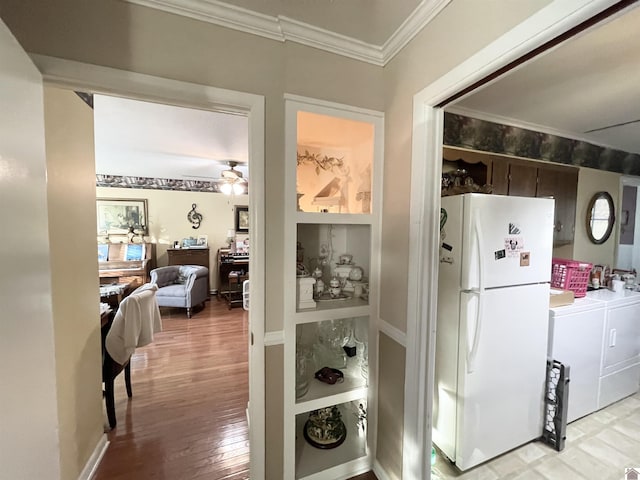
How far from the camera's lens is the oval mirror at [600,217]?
2639 mm

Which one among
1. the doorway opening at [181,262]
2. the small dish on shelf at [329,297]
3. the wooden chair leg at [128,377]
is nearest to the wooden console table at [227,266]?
the doorway opening at [181,262]

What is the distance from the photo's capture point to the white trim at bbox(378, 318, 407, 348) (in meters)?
1.30

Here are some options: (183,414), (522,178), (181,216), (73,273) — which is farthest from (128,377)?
(181,216)

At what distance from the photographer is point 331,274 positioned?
1.78 metres

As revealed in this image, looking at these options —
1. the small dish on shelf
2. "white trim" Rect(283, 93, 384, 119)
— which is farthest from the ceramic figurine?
"white trim" Rect(283, 93, 384, 119)

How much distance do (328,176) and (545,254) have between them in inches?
60.1

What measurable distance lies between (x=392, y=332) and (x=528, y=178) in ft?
6.19

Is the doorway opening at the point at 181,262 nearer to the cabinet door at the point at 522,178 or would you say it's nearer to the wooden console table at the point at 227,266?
the wooden console table at the point at 227,266

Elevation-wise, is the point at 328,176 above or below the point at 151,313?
above

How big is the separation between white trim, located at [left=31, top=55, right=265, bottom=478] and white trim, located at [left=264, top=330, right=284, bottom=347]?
0.03 meters

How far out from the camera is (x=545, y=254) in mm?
1666

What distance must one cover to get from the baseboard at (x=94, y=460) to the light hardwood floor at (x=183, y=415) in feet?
0.12

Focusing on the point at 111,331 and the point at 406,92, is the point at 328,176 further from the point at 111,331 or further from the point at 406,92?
the point at 111,331

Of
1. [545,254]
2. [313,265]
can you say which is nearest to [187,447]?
[313,265]
